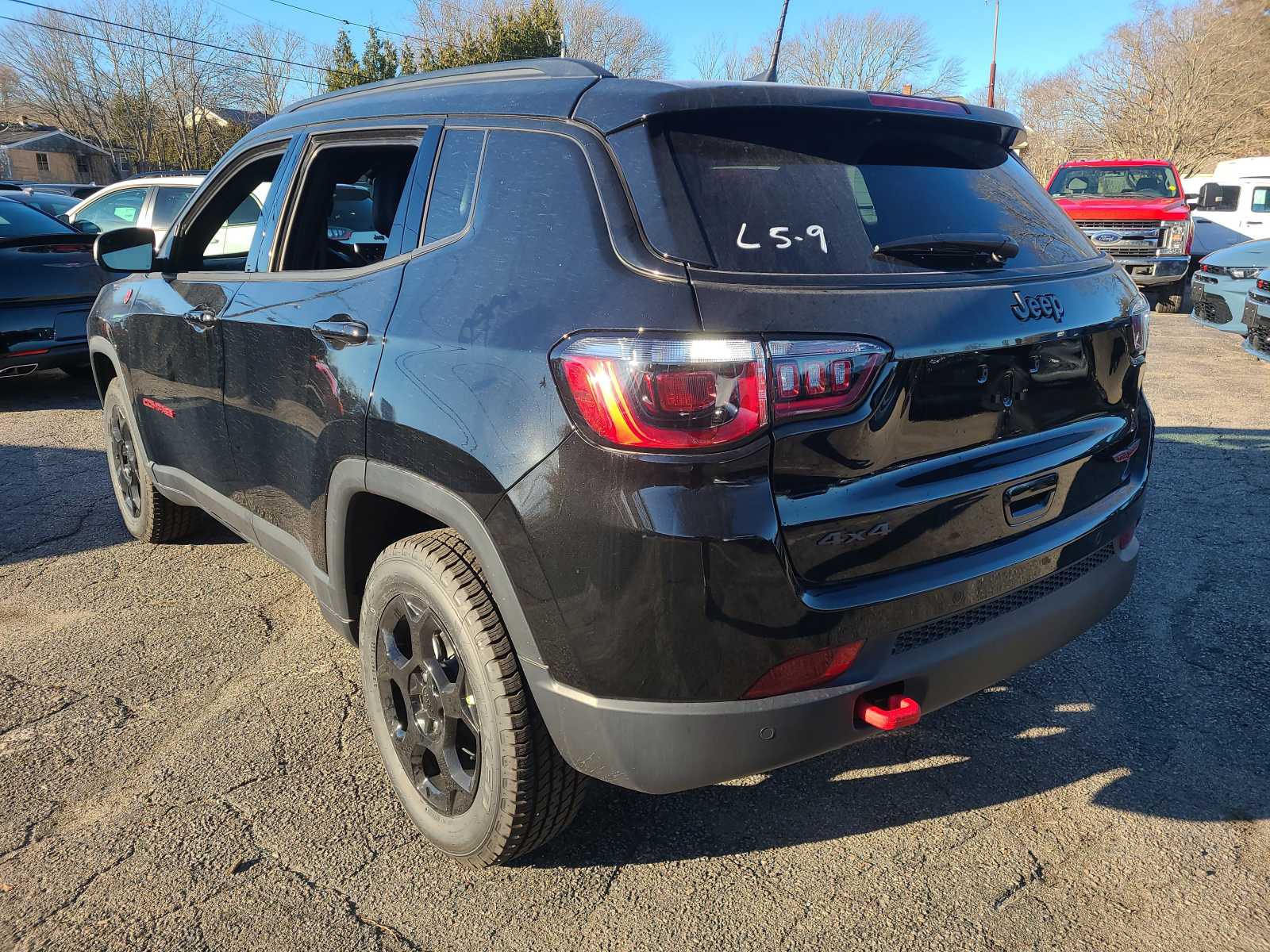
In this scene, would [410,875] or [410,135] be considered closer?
[410,875]

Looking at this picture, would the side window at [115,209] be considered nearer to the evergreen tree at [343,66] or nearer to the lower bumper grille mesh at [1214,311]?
the lower bumper grille mesh at [1214,311]

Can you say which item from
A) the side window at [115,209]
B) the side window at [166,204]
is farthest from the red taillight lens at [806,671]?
the side window at [115,209]

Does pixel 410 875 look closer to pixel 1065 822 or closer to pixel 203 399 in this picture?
pixel 1065 822

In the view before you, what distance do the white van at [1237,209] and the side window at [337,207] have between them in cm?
1657

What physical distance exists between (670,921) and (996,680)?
0.94m

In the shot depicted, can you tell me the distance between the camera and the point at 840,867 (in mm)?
2340

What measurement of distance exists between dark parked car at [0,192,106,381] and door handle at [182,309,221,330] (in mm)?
4918

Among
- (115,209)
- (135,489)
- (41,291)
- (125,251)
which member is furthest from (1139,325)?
(115,209)

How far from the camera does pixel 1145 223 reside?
13.3 metres

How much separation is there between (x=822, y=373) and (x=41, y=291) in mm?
7658

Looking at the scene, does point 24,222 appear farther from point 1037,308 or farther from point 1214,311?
point 1214,311

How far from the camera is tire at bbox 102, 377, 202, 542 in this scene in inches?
170

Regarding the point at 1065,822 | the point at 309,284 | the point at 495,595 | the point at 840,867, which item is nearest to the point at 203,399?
the point at 309,284

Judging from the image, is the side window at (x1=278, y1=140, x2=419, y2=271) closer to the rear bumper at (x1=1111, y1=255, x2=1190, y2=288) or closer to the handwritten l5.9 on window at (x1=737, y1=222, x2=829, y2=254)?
the handwritten l5.9 on window at (x1=737, y1=222, x2=829, y2=254)
